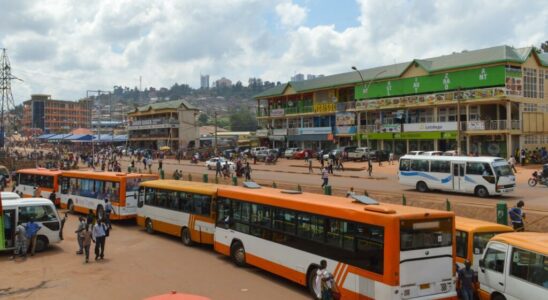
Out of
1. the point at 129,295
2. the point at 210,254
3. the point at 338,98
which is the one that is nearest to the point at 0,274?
the point at 129,295

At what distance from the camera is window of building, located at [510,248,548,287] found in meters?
9.13

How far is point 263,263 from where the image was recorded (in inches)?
578

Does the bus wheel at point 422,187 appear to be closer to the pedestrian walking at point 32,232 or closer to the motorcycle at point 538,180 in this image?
the motorcycle at point 538,180

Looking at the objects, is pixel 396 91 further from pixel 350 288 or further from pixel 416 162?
pixel 350 288

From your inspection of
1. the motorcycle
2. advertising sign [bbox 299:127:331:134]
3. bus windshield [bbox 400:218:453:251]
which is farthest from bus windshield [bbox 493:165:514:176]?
advertising sign [bbox 299:127:331:134]

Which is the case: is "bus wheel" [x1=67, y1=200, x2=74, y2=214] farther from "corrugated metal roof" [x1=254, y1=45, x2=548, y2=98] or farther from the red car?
the red car

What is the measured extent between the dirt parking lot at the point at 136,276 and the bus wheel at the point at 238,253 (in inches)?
9.9

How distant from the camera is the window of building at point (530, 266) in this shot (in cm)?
913

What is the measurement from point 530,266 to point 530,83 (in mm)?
44292

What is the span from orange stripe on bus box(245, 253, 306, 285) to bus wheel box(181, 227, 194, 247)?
4483mm

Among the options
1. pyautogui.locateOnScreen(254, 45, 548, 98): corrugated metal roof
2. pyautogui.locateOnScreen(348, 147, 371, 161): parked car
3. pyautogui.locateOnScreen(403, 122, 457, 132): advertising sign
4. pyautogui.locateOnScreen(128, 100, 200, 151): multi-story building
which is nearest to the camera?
pyautogui.locateOnScreen(254, 45, 548, 98): corrugated metal roof

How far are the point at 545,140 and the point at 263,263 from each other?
44277mm

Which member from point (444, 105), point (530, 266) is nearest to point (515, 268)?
point (530, 266)

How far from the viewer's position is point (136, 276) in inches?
590
